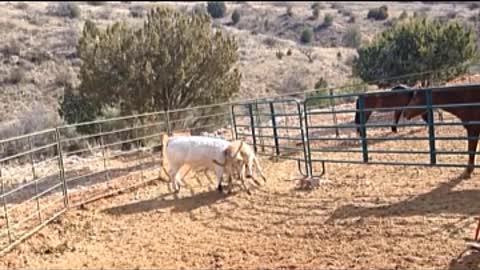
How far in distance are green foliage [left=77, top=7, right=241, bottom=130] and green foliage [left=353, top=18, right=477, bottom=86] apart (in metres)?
7.22

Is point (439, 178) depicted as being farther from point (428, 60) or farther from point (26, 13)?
point (26, 13)

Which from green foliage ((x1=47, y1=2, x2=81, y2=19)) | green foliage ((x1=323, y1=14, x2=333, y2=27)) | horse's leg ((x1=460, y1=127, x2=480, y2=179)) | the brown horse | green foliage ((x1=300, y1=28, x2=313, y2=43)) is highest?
green foliage ((x1=47, y1=2, x2=81, y2=19))

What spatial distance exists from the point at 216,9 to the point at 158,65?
3143 cm

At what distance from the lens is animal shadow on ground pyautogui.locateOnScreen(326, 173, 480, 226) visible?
5996 mm

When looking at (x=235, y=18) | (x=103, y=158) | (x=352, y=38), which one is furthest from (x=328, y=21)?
(x=103, y=158)

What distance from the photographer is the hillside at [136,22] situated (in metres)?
19.1

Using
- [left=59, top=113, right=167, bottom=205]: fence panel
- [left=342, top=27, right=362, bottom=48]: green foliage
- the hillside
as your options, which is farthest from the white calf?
[left=342, top=27, right=362, bottom=48]: green foliage

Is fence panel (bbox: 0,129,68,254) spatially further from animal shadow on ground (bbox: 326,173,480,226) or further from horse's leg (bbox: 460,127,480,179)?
horse's leg (bbox: 460,127,480,179)

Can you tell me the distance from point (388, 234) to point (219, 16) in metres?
40.0

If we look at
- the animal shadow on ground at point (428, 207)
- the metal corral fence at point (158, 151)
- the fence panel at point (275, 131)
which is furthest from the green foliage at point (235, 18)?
the animal shadow on ground at point (428, 207)

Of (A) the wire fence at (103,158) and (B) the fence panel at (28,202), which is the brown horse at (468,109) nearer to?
(A) the wire fence at (103,158)

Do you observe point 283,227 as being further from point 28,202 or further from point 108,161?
point 108,161

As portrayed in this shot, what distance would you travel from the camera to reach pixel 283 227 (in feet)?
20.7

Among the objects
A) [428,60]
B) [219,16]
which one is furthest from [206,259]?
[219,16]
